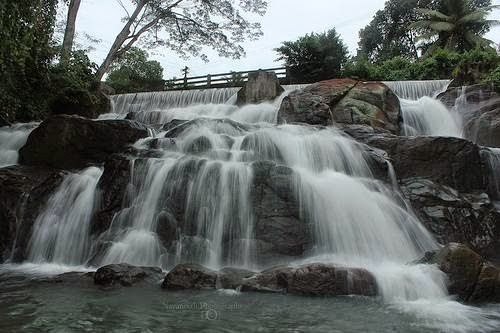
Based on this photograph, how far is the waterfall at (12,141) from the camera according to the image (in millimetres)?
11625

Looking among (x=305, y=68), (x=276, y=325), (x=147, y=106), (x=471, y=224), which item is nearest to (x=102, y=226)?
(x=276, y=325)

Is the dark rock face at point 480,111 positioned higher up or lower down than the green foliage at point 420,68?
lower down

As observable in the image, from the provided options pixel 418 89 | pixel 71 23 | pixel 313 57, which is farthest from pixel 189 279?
pixel 313 57

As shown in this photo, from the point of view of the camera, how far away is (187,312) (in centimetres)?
485

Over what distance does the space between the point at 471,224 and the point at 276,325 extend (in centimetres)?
559

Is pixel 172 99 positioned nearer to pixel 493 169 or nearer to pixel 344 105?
pixel 344 105

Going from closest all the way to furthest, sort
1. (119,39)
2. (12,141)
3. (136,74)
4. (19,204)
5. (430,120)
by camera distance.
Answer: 1. (19,204)
2. (12,141)
3. (430,120)
4. (119,39)
5. (136,74)

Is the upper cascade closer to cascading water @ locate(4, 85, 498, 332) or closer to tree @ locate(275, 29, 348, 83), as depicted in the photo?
tree @ locate(275, 29, 348, 83)

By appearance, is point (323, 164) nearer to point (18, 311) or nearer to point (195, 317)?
point (195, 317)

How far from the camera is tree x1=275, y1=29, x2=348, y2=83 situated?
2673 centimetres

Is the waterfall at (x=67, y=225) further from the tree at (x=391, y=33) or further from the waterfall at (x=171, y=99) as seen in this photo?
the tree at (x=391, y=33)

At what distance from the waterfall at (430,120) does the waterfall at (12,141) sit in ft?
37.2

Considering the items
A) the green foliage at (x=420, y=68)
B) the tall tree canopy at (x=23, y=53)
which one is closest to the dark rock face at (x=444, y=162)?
the tall tree canopy at (x=23, y=53)

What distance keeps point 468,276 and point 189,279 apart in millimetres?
3678
